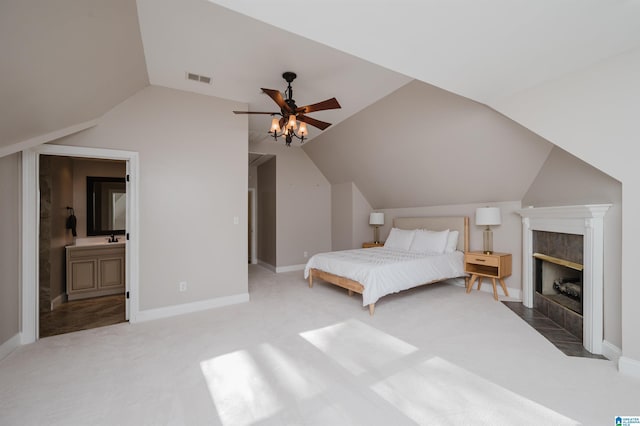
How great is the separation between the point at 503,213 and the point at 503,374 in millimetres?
2881

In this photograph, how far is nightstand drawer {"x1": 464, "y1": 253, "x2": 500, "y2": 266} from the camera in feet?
13.1

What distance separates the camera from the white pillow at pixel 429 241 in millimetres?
4727

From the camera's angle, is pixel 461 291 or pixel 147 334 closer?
pixel 147 334

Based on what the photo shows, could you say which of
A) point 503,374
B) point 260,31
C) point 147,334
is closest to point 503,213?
point 503,374

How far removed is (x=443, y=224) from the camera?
508 cm

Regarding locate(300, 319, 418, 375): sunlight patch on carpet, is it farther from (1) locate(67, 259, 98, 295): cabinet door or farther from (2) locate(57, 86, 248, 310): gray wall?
(1) locate(67, 259, 98, 295): cabinet door

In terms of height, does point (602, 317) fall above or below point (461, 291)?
above

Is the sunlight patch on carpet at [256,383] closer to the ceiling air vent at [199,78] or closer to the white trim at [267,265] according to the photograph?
the ceiling air vent at [199,78]

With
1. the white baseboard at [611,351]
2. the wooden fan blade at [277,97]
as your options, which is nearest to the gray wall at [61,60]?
the wooden fan blade at [277,97]

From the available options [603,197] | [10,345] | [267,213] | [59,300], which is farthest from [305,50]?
[59,300]

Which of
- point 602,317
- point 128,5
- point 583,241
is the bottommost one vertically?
point 602,317

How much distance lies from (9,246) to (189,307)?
1.84 metres

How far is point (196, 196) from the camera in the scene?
3.74 m

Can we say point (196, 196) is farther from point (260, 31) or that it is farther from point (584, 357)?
point (584, 357)
